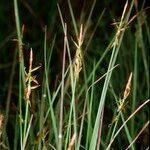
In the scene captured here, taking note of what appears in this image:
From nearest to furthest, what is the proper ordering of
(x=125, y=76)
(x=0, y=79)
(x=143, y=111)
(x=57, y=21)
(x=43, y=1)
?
(x=143, y=111)
(x=125, y=76)
(x=0, y=79)
(x=57, y=21)
(x=43, y=1)

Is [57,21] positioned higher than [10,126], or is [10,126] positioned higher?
[57,21]

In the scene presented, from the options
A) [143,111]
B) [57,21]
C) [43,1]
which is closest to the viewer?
[143,111]

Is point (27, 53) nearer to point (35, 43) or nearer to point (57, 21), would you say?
point (35, 43)

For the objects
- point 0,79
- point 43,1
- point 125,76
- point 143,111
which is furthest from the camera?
point 43,1

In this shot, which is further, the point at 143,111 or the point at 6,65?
the point at 6,65

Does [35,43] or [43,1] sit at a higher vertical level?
[43,1]

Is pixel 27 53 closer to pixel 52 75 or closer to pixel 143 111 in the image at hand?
pixel 52 75

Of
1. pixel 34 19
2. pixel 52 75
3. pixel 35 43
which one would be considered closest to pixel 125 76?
pixel 52 75

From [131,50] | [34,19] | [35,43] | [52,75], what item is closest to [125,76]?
[131,50]

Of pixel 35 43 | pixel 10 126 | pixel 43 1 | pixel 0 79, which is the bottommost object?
pixel 10 126
